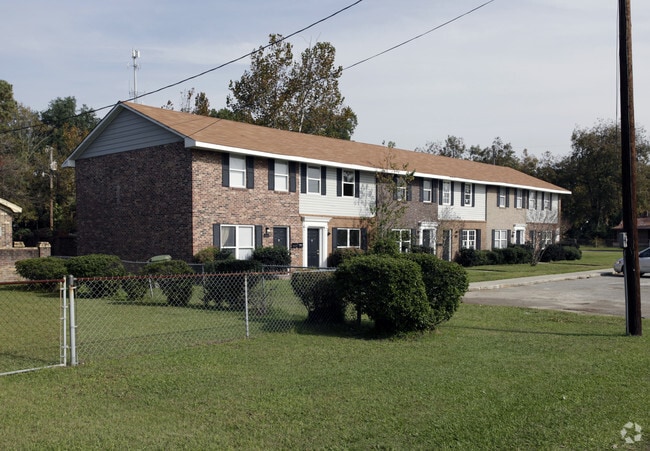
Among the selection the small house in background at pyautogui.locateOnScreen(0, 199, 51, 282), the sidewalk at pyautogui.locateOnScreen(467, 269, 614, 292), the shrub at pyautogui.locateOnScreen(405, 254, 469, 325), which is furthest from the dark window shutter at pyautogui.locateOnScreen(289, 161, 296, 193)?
the shrub at pyautogui.locateOnScreen(405, 254, 469, 325)

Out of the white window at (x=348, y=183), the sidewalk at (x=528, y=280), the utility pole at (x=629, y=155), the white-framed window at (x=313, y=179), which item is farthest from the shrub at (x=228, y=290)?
the white window at (x=348, y=183)

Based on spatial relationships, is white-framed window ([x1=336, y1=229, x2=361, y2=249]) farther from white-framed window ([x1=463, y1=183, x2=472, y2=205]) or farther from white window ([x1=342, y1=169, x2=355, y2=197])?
white-framed window ([x1=463, y1=183, x2=472, y2=205])

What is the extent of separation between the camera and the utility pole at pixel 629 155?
11.7 metres

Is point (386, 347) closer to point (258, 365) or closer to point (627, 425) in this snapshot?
point (258, 365)

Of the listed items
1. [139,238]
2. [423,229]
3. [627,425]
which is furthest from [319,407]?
[423,229]

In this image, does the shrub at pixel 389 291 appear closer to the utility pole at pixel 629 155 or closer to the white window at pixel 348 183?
the utility pole at pixel 629 155

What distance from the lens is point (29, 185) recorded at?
148ft

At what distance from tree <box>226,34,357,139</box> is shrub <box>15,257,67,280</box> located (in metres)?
30.7

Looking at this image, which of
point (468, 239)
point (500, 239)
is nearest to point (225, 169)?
point (468, 239)

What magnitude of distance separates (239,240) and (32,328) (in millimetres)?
12698

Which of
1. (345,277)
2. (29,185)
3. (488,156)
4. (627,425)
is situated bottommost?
(627,425)

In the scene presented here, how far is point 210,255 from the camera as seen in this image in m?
22.4

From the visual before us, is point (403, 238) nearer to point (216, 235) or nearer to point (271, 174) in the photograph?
point (271, 174)

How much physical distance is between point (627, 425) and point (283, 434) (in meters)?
3.42
